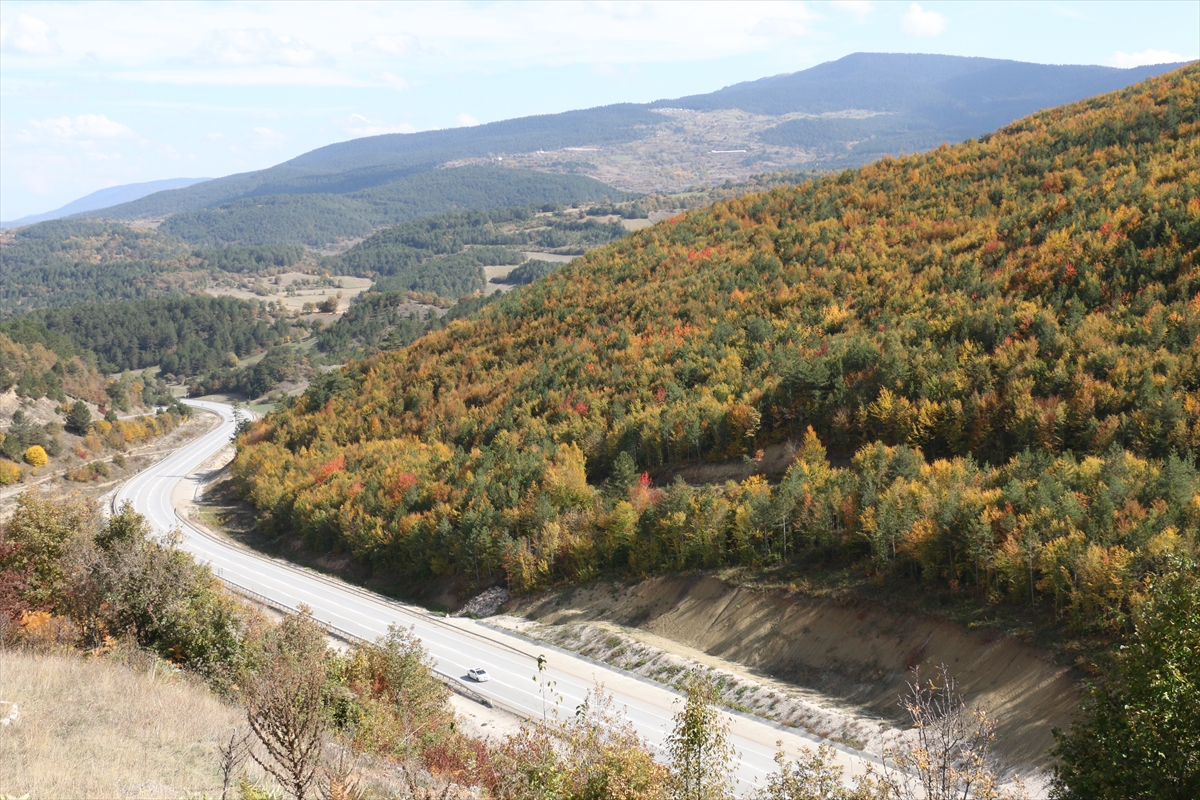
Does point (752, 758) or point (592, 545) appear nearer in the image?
point (752, 758)

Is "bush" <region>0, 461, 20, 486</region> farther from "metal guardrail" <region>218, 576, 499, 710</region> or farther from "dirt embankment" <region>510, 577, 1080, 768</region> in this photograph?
"dirt embankment" <region>510, 577, 1080, 768</region>

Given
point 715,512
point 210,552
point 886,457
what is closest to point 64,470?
point 210,552

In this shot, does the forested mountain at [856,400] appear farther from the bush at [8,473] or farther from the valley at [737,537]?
the bush at [8,473]

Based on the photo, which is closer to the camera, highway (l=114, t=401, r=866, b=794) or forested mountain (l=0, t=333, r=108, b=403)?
highway (l=114, t=401, r=866, b=794)

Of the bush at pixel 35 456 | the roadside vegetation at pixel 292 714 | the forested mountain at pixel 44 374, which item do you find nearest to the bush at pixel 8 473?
the bush at pixel 35 456

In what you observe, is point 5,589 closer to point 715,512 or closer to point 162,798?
point 162,798

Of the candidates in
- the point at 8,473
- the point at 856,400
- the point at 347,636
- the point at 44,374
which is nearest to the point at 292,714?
the point at 347,636

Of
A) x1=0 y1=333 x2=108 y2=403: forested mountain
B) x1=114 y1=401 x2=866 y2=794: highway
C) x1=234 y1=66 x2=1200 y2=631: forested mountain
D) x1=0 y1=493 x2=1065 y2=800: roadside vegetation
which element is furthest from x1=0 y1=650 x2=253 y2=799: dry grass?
x1=0 y1=333 x2=108 y2=403: forested mountain
